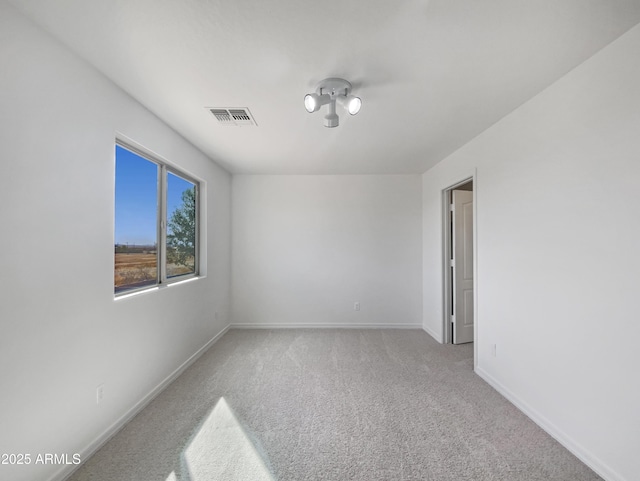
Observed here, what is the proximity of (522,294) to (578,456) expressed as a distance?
42.6 inches

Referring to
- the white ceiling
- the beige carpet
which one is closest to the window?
the white ceiling

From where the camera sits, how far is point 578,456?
179cm

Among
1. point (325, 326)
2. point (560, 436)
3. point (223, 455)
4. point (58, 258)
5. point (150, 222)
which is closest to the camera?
point (58, 258)

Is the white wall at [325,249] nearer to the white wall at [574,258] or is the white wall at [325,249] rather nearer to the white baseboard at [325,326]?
the white baseboard at [325,326]

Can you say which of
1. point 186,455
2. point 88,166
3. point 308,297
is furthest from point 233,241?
point 186,455

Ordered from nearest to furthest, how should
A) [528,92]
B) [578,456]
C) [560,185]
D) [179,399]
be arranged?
[578,456] → [560,185] → [528,92] → [179,399]

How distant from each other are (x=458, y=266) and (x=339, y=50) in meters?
3.24

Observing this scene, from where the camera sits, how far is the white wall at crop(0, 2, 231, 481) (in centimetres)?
135

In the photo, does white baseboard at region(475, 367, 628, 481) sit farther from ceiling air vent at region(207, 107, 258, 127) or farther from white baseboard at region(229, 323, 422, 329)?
ceiling air vent at region(207, 107, 258, 127)

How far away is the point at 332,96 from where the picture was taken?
2.04m

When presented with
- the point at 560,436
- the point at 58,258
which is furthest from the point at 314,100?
the point at 560,436

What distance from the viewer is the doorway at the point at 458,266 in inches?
152

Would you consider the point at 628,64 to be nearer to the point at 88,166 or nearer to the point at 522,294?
the point at 522,294

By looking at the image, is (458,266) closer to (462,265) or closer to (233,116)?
(462,265)
